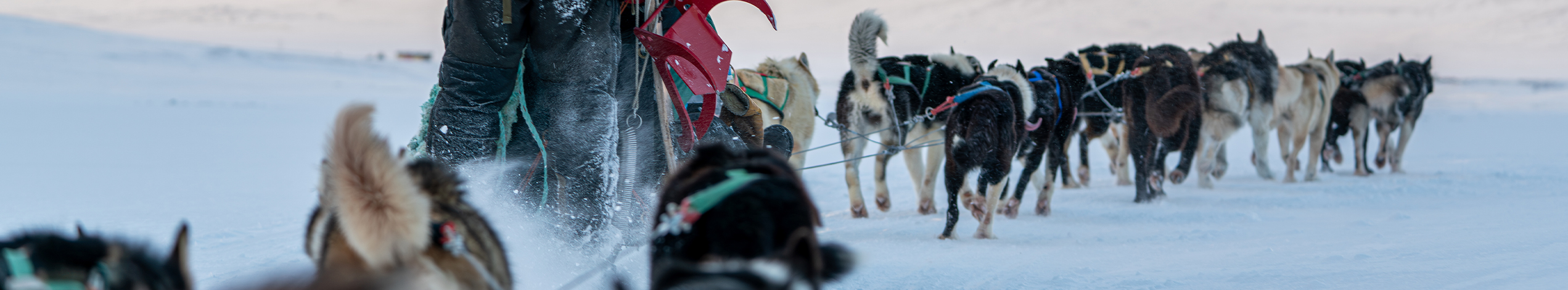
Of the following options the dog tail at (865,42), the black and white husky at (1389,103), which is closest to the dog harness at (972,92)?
the dog tail at (865,42)

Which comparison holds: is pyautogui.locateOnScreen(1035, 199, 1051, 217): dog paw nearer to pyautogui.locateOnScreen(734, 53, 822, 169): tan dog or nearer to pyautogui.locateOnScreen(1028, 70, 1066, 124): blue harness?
pyautogui.locateOnScreen(1028, 70, 1066, 124): blue harness

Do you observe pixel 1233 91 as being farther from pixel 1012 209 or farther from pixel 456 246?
pixel 456 246

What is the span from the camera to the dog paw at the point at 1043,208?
5949 millimetres

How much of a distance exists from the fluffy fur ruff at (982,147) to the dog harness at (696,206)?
2.95 meters

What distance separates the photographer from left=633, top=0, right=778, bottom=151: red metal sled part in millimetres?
3184

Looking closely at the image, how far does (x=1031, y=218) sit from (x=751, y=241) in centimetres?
462

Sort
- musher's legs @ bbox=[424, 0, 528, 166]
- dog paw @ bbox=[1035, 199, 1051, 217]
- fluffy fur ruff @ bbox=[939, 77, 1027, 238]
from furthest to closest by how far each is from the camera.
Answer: dog paw @ bbox=[1035, 199, 1051, 217]
fluffy fur ruff @ bbox=[939, 77, 1027, 238]
musher's legs @ bbox=[424, 0, 528, 166]

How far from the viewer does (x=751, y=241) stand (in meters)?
1.51

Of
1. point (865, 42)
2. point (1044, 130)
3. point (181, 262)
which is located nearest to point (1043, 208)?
point (1044, 130)

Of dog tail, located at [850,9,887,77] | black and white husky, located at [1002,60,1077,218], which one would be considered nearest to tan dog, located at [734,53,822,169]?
dog tail, located at [850,9,887,77]

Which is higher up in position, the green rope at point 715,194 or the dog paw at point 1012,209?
the green rope at point 715,194

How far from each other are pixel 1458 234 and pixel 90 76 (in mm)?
27746

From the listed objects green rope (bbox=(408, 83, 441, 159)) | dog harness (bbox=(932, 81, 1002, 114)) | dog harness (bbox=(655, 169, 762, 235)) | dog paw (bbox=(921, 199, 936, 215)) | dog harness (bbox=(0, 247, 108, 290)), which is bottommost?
dog paw (bbox=(921, 199, 936, 215))

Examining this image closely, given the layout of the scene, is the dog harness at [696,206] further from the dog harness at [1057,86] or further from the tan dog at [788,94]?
the dog harness at [1057,86]
